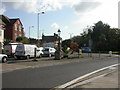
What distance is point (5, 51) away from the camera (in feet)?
99.2

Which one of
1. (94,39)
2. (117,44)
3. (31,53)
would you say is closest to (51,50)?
(31,53)

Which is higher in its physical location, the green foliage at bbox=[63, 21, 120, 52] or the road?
the green foliage at bbox=[63, 21, 120, 52]

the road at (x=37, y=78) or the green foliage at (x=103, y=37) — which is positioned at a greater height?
the green foliage at (x=103, y=37)

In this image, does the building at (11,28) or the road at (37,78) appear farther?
the building at (11,28)

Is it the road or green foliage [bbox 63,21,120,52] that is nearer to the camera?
the road

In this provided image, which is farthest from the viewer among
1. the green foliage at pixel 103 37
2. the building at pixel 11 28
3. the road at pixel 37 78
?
the green foliage at pixel 103 37

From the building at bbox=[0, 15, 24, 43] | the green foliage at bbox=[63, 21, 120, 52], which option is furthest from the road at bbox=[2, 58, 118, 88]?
the green foliage at bbox=[63, 21, 120, 52]

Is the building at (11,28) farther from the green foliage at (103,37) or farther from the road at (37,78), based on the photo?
the road at (37,78)

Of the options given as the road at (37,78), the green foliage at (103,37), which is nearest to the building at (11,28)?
the green foliage at (103,37)

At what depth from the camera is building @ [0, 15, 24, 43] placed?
60.3 meters

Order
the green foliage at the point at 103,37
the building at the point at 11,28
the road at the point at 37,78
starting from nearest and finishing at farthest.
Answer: the road at the point at 37,78 < the building at the point at 11,28 < the green foliage at the point at 103,37

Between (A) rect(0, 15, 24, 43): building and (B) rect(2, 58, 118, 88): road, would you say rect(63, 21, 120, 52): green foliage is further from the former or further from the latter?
(B) rect(2, 58, 118, 88): road

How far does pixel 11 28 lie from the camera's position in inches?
2378

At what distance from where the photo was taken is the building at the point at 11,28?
60.3m
